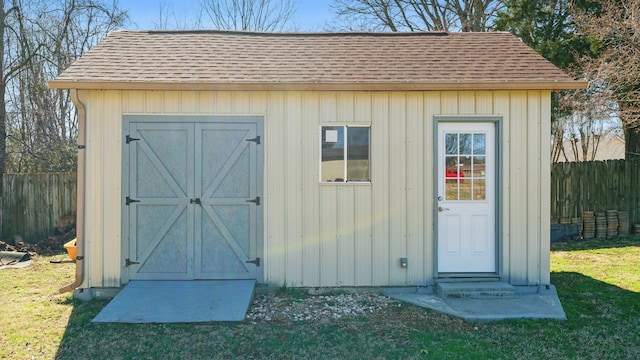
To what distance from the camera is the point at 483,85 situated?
543cm

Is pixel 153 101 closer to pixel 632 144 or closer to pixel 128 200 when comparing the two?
pixel 128 200

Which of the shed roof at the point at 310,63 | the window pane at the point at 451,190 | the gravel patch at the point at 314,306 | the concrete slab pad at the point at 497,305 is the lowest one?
the gravel patch at the point at 314,306

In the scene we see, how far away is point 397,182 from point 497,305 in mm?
1808

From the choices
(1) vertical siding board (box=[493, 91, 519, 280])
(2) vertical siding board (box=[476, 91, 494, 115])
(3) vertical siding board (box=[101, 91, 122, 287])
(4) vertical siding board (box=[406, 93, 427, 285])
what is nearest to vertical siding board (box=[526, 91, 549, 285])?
(1) vertical siding board (box=[493, 91, 519, 280])

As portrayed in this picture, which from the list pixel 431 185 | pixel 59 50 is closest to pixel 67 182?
pixel 59 50

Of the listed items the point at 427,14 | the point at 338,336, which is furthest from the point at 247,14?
the point at 338,336

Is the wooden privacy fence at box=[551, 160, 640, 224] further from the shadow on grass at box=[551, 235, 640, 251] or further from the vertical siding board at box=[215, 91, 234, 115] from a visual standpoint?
the vertical siding board at box=[215, 91, 234, 115]

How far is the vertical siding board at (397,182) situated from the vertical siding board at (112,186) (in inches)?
131

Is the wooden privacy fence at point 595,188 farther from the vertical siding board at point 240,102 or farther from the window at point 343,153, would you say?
the vertical siding board at point 240,102

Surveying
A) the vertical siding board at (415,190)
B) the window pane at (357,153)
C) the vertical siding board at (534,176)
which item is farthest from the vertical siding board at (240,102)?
the vertical siding board at (534,176)

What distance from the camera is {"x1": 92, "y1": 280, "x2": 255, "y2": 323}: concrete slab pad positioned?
14.6 feet

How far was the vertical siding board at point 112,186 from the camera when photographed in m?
5.47

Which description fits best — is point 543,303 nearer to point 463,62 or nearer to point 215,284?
point 463,62

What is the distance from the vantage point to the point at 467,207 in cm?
570
